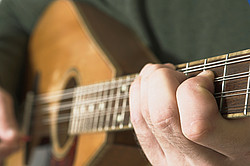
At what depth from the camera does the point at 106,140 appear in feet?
2.10

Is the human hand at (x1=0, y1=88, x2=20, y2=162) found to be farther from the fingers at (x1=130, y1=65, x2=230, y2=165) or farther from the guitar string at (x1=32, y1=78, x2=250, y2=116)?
the fingers at (x1=130, y1=65, x2=230, y2=165)

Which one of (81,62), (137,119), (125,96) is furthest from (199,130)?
(81,62)

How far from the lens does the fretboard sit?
1.12ft

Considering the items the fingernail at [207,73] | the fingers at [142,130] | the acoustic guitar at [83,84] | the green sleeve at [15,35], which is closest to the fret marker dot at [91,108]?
the acoustic guitar at [83,84]

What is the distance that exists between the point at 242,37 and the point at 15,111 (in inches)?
33.6

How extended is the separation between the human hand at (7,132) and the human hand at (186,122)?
578 mm

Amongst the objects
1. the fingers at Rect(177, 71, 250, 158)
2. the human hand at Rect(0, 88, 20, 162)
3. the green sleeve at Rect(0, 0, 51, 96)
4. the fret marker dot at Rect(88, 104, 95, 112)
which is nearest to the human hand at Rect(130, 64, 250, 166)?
the fingers at Rect(177, 71, 250, 158)

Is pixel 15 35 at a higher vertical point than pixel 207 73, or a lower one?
higher

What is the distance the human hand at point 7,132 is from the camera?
2.97 ft

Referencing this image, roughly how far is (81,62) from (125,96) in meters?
0.25

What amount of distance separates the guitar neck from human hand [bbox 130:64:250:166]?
1cm

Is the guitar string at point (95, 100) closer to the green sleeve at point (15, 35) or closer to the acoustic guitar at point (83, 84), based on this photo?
the acoustic guitar at point (83, 84)

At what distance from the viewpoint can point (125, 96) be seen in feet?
1.88

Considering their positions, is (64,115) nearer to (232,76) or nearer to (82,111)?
(82,111)
